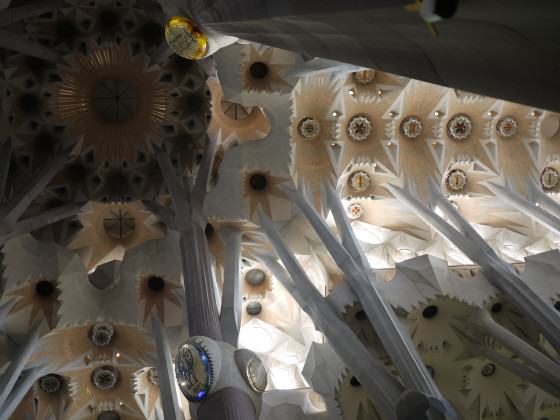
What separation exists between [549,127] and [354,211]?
525 cm

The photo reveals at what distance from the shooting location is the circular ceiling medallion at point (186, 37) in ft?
23.7

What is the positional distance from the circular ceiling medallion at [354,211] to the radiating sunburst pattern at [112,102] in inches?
206

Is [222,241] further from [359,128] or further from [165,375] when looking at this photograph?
[359,128]

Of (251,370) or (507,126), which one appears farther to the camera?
(507,126)

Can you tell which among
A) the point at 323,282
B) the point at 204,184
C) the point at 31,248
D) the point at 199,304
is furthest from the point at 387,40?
the point at 31,248

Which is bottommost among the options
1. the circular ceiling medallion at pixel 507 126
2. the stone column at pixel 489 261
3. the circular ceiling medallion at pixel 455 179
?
the stone column at pixel 489 261

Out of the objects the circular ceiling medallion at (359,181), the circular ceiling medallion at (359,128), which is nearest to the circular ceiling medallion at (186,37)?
the circular ceiling medallion at (359,128)

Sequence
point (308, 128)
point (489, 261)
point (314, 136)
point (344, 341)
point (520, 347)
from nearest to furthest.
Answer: point (344, 341) < point (520, 347) < point (489, 261) < point (308, 128) < point (314, 136)

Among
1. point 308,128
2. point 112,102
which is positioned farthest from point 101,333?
point 308,128

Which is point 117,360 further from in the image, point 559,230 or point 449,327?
point 559,230

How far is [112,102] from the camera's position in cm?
1380

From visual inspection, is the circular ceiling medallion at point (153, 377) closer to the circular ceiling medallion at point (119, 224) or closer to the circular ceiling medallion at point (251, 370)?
the circular ceiling medallion at point (119, 224)

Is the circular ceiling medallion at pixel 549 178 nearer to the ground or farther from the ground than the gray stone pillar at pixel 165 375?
farther from the ground

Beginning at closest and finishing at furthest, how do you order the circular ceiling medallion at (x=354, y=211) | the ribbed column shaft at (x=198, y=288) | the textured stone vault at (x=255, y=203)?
the ribbed column shaft at (x=198, y=288) < the textured stone vault at (x=255, y=203) < the circular ceiling medallion at (x=354, y=211)
